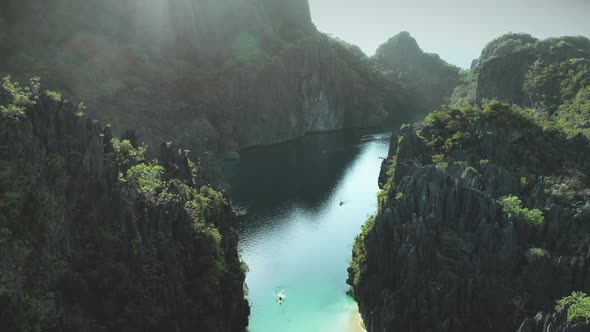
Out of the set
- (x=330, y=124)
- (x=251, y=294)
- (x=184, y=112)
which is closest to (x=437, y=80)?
(x=330, y=124)

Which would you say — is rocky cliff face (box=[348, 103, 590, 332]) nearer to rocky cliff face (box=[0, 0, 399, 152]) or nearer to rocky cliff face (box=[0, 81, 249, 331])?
rocky cliff face (box=[0, 81, 249, 331])

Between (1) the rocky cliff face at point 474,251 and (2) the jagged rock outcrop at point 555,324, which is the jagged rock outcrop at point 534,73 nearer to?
(1) the rocky cliff face at point 474,251

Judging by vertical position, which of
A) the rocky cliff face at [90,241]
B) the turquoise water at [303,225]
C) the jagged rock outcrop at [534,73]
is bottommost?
the turquoise water at [303,225]

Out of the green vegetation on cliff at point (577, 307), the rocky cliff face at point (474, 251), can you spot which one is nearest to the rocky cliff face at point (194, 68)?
the rocky cliff face at point (474, 251)

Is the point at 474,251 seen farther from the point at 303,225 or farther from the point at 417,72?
the point at 417,72

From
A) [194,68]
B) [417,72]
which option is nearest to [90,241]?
[194,68]
